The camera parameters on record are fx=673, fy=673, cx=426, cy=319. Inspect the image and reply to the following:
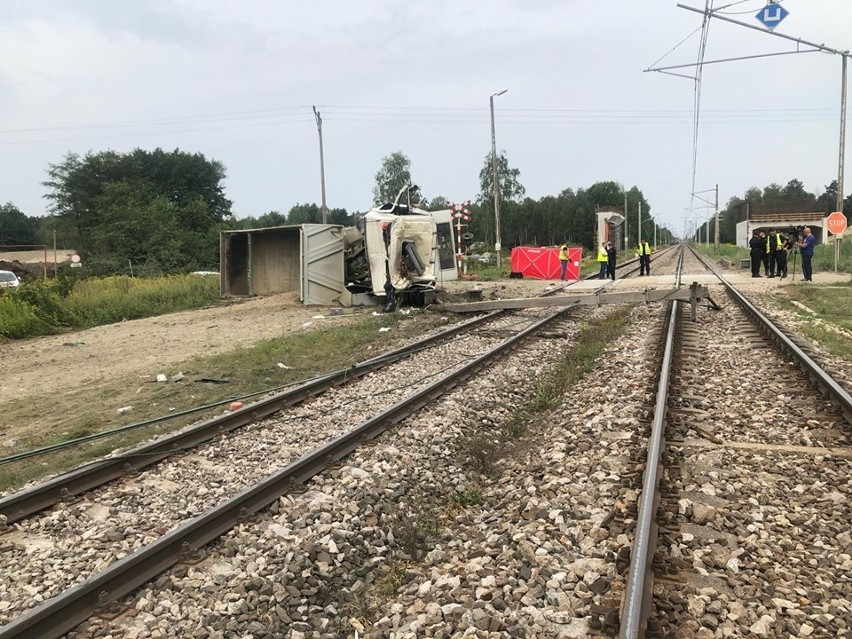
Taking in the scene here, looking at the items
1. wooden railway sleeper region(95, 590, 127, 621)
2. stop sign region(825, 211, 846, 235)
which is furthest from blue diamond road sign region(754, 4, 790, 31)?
wooden railway sleeper region(95, 590, 127, 621)

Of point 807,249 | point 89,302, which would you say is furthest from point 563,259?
point 89,302

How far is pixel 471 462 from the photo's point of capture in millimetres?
6117

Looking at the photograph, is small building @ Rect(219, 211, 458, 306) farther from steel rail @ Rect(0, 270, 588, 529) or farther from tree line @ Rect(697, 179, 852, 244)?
tree line @ Rect(697, 179, 852, 244)

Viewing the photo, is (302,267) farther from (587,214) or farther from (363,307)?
(587,214)

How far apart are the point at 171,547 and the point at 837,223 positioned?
26143mm

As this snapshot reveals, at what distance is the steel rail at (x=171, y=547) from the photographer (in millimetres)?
3420

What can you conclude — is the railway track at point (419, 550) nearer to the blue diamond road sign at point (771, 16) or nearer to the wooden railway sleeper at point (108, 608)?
the wooden railway sleeper at point (108, 608)

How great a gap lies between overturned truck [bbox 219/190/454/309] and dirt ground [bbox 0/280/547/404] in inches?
37.3

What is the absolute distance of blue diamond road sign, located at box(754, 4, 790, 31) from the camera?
45.2 ft

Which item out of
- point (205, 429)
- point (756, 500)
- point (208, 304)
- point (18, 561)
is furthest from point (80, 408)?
point (208, 304)

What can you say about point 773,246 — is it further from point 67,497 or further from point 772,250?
point 67,497

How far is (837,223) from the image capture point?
24.0 metres

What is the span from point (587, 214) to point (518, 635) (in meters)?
102

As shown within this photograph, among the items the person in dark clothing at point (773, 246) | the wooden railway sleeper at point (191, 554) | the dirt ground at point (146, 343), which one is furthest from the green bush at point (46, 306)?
the person in dark clothing at point (773, 246)
